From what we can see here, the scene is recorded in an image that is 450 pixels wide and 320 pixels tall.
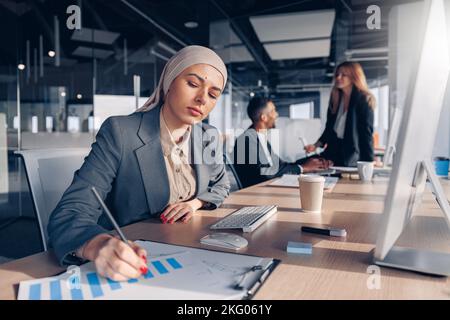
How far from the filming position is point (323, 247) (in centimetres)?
94

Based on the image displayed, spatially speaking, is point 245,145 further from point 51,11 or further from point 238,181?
point 51,11

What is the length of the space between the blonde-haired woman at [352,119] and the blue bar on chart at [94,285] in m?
2.62

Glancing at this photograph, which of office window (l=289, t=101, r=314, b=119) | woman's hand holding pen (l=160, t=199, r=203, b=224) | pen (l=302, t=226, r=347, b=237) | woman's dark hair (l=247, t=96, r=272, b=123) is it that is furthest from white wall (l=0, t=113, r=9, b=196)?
office window (l=289, t=101, r=314, b=119)

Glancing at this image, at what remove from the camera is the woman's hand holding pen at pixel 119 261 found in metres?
0.69

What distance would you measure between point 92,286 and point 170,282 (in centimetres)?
15

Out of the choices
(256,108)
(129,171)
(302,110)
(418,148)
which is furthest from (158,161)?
(302,110)

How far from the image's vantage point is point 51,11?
15.6 ft

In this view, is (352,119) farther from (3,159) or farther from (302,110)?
(302,110)

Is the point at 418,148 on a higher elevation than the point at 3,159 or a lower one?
higher

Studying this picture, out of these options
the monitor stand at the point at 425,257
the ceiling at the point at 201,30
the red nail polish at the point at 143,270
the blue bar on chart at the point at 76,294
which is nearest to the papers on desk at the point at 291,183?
the monitor stand at the point at 425,257

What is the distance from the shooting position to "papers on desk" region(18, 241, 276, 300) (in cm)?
64

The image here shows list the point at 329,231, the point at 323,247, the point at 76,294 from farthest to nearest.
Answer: the point at 329,231
the point at 323,247
the point at 76,294
